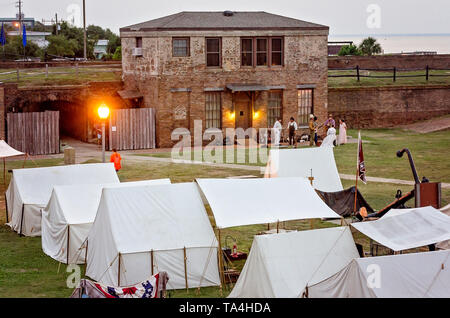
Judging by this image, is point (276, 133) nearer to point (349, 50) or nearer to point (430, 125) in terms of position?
point (430, 125)

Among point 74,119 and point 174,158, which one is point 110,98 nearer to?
point 74,119

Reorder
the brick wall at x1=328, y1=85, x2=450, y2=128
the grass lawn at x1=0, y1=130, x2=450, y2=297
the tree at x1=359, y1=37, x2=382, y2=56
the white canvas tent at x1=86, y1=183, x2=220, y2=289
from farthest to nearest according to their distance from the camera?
the tree at x1=359, y1=37, x2=382, y2=56 < the brick wall at x1=328, y1=85, x2=450, y2=128 < the grass lawn at x1=0, y1=130, x2=450, y2=297 < the white canvas tent at x1=86, y1=183, x2=220, y2=289

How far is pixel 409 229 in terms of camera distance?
15.0m

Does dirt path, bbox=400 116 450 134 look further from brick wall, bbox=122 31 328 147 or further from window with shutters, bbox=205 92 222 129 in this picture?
window with shutters, bbox=205 92 222 129

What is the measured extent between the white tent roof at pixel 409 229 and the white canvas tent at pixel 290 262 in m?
0.87

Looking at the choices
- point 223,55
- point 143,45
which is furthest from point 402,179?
point 143,45

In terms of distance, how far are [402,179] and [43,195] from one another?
13.1 m

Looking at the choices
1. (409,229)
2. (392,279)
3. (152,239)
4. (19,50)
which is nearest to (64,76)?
(19,50)

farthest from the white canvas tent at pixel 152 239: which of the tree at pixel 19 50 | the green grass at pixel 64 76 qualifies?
the tree at pixel 19 50

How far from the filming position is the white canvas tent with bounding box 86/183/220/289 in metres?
15.2

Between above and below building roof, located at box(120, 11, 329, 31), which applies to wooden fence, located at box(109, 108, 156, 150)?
below

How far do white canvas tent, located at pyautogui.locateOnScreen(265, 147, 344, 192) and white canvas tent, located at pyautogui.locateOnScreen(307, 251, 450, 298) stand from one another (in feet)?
34.6

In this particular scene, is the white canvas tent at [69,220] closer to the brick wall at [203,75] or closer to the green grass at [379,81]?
the brick wall at [203,75]

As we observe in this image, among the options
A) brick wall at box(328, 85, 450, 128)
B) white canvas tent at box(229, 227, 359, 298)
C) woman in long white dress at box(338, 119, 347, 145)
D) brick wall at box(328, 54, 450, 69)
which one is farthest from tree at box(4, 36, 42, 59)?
white canvas tent at box(229, 227, 359, 298)
